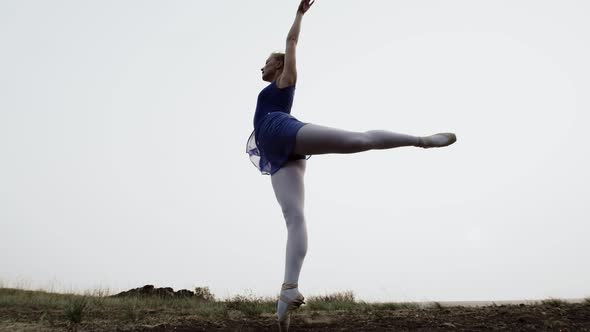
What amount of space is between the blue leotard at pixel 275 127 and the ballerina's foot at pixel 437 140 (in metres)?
0.85

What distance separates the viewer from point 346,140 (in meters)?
3.25

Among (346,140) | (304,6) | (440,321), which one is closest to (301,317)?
(440,321)

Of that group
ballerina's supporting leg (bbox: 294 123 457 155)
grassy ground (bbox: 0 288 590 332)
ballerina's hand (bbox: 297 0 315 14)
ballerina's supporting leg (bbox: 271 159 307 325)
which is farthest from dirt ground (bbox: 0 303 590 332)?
ballerina's hand (bbox: 297 0 315 14)

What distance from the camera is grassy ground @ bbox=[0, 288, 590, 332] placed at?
4.29 metres

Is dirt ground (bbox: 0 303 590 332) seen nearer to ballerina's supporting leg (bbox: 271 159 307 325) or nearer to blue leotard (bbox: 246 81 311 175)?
ballerina's supporting leg (bbox: 271 159 307 325)

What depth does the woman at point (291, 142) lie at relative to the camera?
3307mm

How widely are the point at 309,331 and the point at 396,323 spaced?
2.77ft

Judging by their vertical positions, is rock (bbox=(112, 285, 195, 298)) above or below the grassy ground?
above

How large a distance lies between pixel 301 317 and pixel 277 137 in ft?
7.44

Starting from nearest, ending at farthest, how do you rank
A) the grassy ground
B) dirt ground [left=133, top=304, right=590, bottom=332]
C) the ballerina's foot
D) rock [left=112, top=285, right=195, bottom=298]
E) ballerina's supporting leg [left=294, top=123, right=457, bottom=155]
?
1. ballerina's supporting leg [left=294, top=123, right=457, bottom=155]
2. the ballerina's foot
3. dirt ground [left=133, top=304, right=590, bottom=332]
4. the grassy ground
5. rock [left=112, top=285, right=195, bottom=298]

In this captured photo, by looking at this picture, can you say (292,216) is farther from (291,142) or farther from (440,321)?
(440,321)

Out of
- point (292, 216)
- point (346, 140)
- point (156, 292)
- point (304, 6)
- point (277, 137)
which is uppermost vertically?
point (304, 6)

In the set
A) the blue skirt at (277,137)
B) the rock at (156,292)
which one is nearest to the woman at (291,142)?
the blue skirt at (277,137)

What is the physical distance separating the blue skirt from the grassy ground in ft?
5.14
